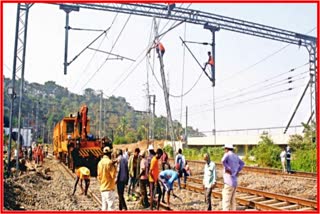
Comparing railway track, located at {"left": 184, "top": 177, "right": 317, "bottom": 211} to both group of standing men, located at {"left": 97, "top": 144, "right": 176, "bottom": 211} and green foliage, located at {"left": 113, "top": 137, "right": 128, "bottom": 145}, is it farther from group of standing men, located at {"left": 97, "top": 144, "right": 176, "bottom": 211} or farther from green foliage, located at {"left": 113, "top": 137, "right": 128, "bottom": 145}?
green foliage, located at {"left": 113, "top": 137, "right": 128, "bottom": 145}

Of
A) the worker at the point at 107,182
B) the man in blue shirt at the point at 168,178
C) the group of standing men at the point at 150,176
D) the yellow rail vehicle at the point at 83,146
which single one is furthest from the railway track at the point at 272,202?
the yellow rail vehicle at the point at 83,146

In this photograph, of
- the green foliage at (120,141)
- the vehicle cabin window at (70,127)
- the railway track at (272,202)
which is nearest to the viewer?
the railway track at (272,202)

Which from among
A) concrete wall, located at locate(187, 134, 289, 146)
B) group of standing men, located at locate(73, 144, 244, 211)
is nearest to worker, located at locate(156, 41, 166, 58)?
group of standing men, located at locate(73, 144, 244, 211)

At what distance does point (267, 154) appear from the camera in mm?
26859

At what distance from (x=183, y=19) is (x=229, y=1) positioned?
33.3 feet

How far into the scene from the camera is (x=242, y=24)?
20562 millimetres

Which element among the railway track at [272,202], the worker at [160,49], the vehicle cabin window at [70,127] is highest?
the worker at [160,49]

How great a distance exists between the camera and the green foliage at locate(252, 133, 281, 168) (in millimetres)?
26594

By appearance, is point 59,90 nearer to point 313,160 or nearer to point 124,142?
point 124,142

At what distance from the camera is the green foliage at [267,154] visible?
26594 mm

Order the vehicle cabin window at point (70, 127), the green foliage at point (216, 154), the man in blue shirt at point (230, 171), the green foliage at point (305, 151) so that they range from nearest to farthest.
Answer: the man in blue shirt at point (230, 171) < the green foliage at point (305, 151) < the vehicle cabin window at point (70, 127) < the green foliage at point (216, 154)

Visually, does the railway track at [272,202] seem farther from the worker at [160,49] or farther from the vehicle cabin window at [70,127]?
the vehicle cabin window at [70,127]

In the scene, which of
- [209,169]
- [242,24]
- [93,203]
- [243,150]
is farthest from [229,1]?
[243,150]

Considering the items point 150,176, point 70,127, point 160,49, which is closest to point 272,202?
point 150,176
